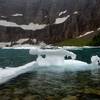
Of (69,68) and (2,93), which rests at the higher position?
(69,68)

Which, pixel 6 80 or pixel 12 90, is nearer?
pixel 12 90

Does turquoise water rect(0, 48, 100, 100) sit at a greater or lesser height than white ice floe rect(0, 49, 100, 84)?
lesser

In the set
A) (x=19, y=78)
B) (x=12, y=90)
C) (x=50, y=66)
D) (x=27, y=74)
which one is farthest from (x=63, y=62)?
(x=12, y=90)

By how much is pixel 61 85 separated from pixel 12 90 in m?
4.38

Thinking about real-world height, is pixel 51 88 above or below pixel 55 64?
below

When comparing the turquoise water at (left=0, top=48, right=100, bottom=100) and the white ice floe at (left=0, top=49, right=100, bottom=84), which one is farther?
the white ice floe at (left=0, top=49, right=100, bottom=84)

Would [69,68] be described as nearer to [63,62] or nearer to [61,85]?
[63,62]

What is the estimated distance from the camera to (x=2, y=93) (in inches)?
860

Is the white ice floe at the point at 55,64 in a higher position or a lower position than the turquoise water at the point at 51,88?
higher

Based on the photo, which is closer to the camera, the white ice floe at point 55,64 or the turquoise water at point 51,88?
the turquoise water at point 51,88

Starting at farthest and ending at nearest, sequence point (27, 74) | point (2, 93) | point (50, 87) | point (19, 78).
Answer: point (27, 74) → point (19, 78) → point (50, 87) → point (2, 93)

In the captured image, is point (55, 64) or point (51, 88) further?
point (55, 64)

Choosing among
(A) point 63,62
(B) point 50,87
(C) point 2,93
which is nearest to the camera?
(C) point 2,93

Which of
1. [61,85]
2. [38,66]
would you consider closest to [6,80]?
[61,85]
